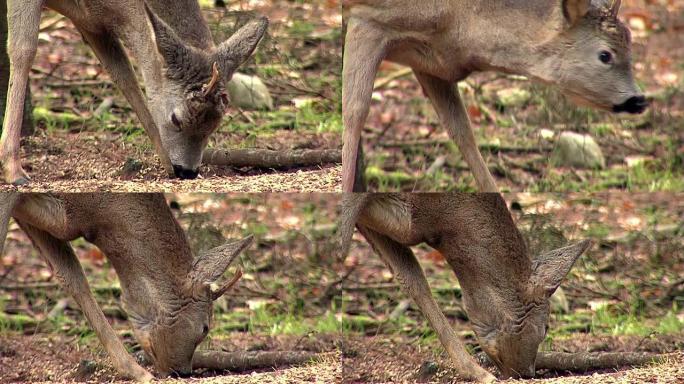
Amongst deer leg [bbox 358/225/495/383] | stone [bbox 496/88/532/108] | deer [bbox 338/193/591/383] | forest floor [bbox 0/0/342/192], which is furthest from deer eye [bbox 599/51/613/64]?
stone [bbox 496/88/532/108]

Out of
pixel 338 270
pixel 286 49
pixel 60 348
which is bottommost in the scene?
pixel 60 348

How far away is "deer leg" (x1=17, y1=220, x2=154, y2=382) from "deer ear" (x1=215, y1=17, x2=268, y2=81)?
1635 millimetres

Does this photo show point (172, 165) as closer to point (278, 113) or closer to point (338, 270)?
point (278, 113)

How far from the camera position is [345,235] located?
26.7 feet

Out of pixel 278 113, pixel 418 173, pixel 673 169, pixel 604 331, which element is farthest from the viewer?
pixel 673 169

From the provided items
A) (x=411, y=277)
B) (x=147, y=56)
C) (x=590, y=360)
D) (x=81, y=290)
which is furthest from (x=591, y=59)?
(x=81, y=290)

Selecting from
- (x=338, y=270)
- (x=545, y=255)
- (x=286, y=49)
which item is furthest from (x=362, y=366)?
(x=286, y=49)

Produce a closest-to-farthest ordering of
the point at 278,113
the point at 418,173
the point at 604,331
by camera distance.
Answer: the point at 278,113
the point at 604,331
the point at 418,173

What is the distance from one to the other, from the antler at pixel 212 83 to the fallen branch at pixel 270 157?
575 mm

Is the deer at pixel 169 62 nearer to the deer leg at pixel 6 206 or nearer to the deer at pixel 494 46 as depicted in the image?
the deer leg at pixel 6 206

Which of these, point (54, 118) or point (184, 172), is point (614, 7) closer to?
point (184, 172)

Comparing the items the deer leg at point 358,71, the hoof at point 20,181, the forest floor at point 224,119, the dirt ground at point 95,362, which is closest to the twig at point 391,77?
the forest floor at point 224,119

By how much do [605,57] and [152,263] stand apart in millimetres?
2958

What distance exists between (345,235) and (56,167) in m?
1.76
